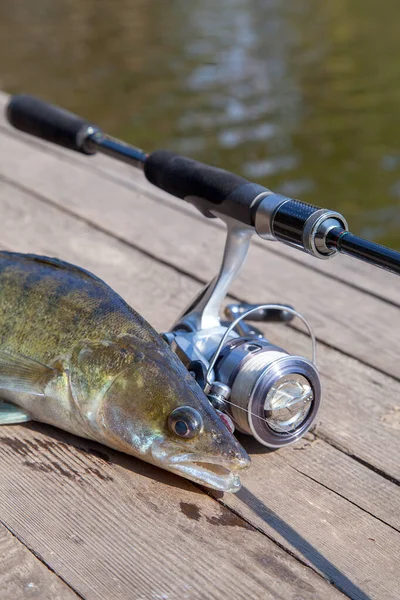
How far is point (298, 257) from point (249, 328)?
114cm

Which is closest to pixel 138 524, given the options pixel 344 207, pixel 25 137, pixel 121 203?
pixel 121 203

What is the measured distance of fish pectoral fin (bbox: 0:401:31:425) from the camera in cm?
223

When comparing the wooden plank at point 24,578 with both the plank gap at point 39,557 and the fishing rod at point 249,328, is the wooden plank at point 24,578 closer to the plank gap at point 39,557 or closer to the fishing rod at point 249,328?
the plank gap at point 39,557

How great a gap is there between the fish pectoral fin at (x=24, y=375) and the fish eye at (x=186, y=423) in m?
0.34

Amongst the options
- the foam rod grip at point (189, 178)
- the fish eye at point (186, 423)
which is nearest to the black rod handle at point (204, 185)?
the foam rod grip at point (189, 178)

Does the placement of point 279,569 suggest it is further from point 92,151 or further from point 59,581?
point 92,151

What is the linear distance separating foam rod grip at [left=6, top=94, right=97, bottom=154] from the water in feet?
13.0

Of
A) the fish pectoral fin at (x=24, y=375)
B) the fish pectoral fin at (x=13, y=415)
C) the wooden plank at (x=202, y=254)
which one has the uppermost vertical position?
the wooden plank at (x=202, y=254)

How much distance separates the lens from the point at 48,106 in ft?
10.3

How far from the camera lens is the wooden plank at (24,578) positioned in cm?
177

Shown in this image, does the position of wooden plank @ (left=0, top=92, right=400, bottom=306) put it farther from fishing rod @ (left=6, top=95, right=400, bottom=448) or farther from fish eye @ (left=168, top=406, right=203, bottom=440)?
fish eye @ (left=168, top=406, right=203, bottom=440)

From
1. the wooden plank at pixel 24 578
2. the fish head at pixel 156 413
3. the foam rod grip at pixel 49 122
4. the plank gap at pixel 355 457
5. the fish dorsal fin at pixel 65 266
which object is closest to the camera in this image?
the wooden plank at pixel 24 578

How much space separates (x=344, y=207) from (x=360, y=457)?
5140 millimetres

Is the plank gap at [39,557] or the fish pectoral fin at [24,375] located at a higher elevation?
the fish pectoral fin at [24,375]
